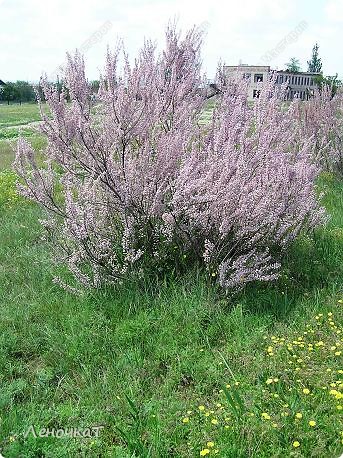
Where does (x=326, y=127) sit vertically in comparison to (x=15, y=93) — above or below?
below

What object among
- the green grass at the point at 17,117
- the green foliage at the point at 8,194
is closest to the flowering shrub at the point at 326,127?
the green foliage at the point at 8,194

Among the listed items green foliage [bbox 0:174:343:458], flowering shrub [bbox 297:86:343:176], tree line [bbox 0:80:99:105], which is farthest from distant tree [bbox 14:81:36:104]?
green foliage [bbox 0:174:343:458]

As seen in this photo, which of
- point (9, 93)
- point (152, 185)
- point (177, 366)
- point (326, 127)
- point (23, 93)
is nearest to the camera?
point (177, 366)

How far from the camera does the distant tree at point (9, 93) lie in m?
54.3

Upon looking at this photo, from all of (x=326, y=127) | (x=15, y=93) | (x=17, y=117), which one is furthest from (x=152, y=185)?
(x=15, y=93)

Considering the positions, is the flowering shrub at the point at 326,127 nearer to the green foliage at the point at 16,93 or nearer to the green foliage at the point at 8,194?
the green foliage at the point at 8,194

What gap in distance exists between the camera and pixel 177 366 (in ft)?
10.7

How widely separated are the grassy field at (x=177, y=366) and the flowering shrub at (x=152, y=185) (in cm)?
30

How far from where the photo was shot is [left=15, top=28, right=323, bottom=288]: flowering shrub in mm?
3838

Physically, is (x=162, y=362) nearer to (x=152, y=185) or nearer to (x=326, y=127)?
(x=152, y=185)

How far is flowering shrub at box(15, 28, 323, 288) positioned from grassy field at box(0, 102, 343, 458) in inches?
11.6

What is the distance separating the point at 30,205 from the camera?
7.08 metres

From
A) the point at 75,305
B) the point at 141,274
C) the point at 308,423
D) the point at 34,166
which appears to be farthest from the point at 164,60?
the point at 308,423

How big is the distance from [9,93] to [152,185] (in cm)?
5599
